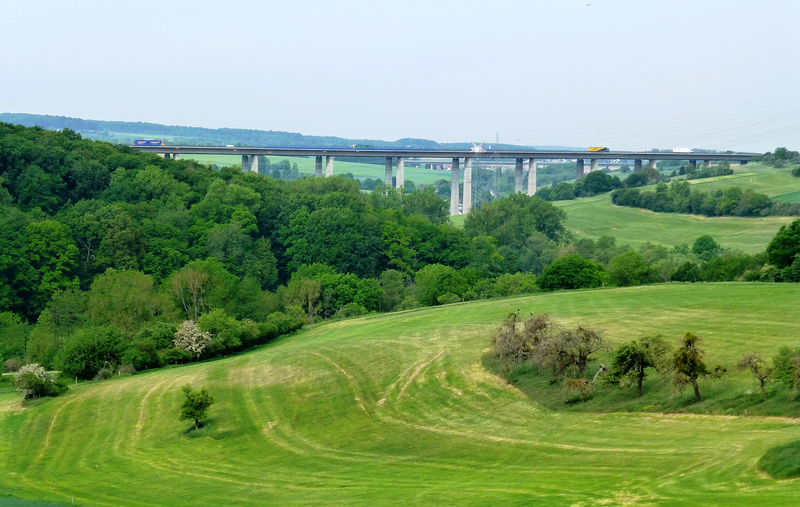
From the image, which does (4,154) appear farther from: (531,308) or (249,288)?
(531,308)

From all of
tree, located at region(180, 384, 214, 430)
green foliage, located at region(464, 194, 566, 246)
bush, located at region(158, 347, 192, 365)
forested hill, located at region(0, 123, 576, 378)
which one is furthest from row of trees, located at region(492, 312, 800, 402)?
green foliage, located at region(464, 194, 566, 246)

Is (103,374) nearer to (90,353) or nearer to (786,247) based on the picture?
(90,353)

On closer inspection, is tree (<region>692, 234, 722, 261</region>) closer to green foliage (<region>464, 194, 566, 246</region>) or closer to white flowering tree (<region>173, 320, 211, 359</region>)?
green foliage (<region>464, 194, 566, 246</region>)

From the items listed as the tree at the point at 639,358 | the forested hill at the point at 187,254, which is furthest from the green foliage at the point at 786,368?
the forested hill at the point at 187,254

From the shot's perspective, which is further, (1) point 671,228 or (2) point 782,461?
(1) point 671,228

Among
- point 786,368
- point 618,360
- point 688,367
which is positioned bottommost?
point 618,360

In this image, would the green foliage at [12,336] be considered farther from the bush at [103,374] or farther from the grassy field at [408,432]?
the grassy field at [408,432]

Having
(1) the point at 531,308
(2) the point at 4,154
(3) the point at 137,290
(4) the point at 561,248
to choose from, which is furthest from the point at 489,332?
(2) the point at 4,154

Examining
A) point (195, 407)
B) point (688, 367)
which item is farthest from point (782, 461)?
point (195, 407)

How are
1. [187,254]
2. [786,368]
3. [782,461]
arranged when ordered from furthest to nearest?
[187,254]
[786,368]
[782,461]
